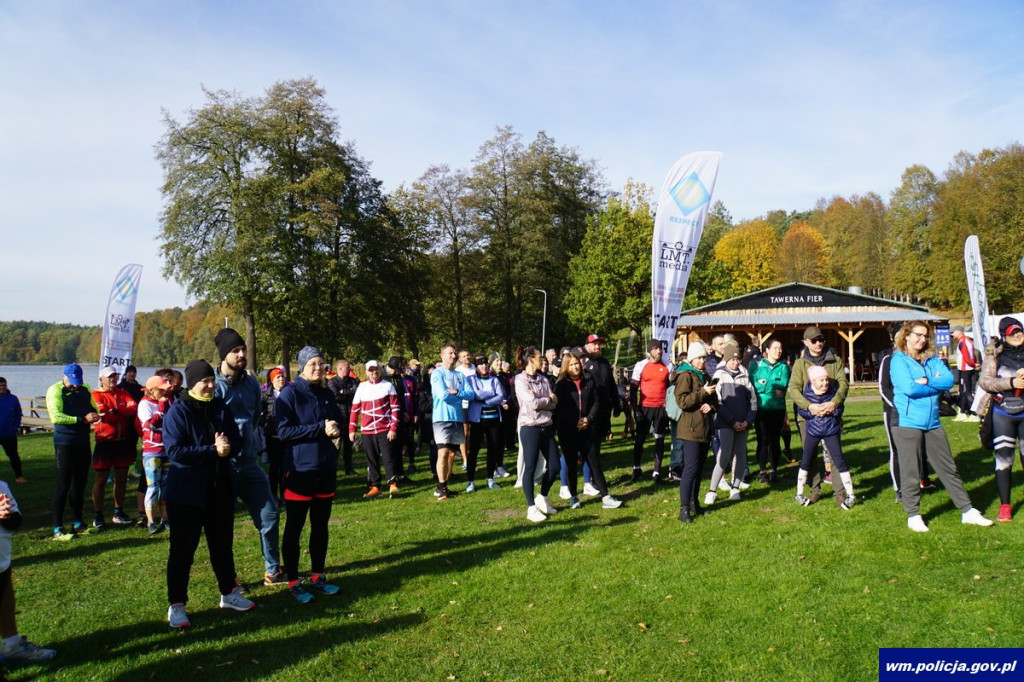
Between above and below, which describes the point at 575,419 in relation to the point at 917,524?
above

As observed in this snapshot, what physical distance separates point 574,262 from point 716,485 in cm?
4088

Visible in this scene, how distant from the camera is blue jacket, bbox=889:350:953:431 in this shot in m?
6.29

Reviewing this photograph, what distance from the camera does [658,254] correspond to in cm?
1162

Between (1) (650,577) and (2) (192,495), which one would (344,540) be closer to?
(2) (192,495)

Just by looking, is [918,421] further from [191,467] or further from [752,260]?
[752,260]

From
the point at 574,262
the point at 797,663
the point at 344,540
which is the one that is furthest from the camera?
the point at 574,262

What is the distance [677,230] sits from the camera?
463 inches

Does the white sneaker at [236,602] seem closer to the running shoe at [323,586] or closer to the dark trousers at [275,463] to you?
the running shoe at [323,586]

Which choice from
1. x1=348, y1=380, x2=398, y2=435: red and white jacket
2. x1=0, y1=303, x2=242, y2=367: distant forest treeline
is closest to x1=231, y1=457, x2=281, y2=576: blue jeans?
x1=348, y1=380, x2=398, y2=435: red and white jacket

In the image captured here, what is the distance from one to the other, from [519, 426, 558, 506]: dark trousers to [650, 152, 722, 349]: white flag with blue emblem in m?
4.15

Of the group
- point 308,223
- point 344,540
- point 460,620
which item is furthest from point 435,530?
point 308,223

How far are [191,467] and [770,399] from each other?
7.06m

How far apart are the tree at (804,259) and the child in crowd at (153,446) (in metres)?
75.9

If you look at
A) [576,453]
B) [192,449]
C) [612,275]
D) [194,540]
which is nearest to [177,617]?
[194,540]
